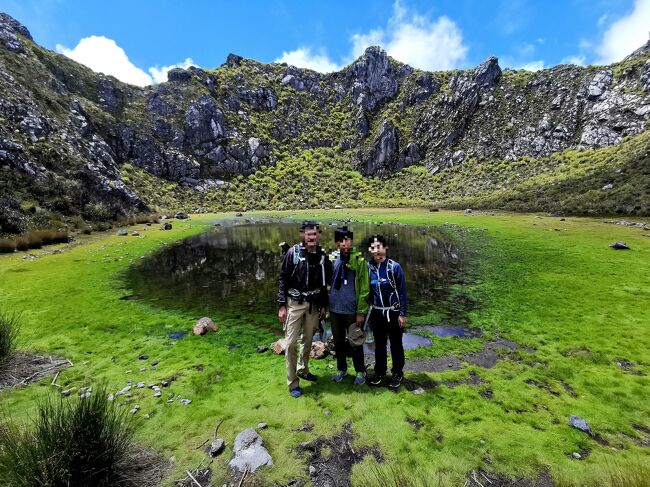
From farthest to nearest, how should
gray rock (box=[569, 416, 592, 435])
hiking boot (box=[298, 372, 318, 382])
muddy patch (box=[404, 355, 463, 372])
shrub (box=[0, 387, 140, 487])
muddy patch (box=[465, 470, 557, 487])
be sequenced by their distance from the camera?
1. muddy patch (box=[404, 355, 463, 372])
2. hiking boot (box=[298, 372, 318, 382])
3. gray rock (box=[569, 416, 592, 435])
4. muddy patch (box=[465, 470, 557, 487])
5. shrub (box=[0, 387, 140, 487])

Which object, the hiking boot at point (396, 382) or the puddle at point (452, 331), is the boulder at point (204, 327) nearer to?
the hiking boot at point (396, 382)

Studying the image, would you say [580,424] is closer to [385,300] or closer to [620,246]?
[385,300]

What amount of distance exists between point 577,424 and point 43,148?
5391 centimetres

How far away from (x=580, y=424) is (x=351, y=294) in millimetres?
4619

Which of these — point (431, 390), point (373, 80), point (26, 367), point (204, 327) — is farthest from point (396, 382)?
point (373, 80)

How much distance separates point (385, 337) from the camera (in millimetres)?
7246

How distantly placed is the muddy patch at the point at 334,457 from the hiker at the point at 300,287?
1.51 metres

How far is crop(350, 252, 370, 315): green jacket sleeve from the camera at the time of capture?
7.13m

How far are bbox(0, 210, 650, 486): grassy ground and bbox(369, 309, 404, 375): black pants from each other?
55 centimetres

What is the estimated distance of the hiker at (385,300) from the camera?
6.96 meters

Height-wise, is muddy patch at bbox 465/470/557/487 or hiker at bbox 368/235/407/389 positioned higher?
hiker at bbox 368/235/407/389

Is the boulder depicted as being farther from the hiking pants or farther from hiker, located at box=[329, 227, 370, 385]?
hiker, located at box=[329, 227, 370, 385]

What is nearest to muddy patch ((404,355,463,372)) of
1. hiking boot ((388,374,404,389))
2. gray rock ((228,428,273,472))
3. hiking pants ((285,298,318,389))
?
hiking boot ((388,374,404,389))

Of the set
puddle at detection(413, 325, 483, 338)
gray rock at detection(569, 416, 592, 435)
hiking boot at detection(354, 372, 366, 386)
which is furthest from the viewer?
puddle at detection(413, 325, 483, 338)
